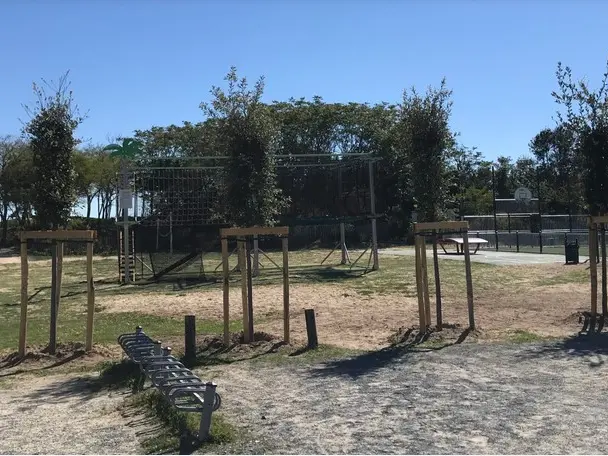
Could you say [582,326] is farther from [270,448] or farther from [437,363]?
[270,448]

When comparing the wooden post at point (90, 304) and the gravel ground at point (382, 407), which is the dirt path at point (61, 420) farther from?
the wooden post at point (90, 304)

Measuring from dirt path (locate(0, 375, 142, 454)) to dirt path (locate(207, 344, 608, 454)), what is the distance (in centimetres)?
103

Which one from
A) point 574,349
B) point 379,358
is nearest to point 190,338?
point 379,358

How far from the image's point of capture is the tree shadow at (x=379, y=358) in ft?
23.6

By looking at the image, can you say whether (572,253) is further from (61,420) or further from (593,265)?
(61,420)

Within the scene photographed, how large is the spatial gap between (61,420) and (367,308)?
777 centimetres

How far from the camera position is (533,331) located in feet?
31.4

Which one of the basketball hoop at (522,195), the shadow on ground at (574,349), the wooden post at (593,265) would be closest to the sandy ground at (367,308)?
the wooden post at (593,265)

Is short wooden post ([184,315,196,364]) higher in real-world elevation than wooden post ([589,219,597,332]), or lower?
lower

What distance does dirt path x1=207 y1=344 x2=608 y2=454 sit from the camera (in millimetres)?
4680

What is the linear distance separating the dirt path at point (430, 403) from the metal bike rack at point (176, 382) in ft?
1.41

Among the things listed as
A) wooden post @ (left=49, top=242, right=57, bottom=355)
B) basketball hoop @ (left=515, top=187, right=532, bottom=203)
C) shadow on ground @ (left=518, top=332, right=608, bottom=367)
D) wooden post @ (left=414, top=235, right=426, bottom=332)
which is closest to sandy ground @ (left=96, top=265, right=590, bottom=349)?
shadow on ground @ (left=518, top=332, right=608, bottom=367)

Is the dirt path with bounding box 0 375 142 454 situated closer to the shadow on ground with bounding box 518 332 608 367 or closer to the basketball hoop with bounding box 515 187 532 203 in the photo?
the shadow on ground with bounding box 518 332 608 367

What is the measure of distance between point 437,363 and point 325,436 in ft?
9.70
